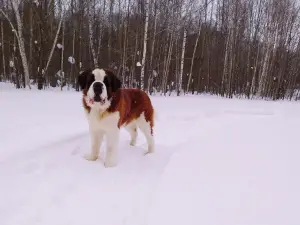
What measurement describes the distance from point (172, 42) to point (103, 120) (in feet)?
52.2

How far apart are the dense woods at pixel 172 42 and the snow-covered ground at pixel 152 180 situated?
12.9m

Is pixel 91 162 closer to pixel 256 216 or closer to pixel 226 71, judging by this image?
pixel 256 216

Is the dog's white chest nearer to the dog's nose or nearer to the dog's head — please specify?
the dog's head

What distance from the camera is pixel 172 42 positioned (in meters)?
18.8

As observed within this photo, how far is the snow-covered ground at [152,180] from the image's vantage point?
8.49 feet

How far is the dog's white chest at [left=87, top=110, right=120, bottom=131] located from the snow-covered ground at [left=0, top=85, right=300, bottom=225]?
0.49m

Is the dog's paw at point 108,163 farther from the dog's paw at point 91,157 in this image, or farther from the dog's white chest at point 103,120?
the dog's white chest at point 103,120

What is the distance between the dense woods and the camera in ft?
60.5

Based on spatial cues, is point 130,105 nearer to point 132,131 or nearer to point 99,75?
point 132,131

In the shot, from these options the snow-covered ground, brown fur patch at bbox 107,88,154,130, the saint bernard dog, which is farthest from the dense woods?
the saint bernard dog

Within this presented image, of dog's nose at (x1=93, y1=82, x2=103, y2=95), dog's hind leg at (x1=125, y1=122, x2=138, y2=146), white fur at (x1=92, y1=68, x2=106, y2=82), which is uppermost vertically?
white fur at (x1=92, y1=68, x2=106, y2=82)

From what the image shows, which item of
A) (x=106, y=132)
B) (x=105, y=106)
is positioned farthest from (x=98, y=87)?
(x=106, y=132)

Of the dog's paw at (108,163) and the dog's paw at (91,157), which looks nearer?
the dog's paw at (108,163)

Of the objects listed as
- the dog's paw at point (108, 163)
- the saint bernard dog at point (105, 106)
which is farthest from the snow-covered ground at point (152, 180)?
the saint bernard dog at point (105, 106)
